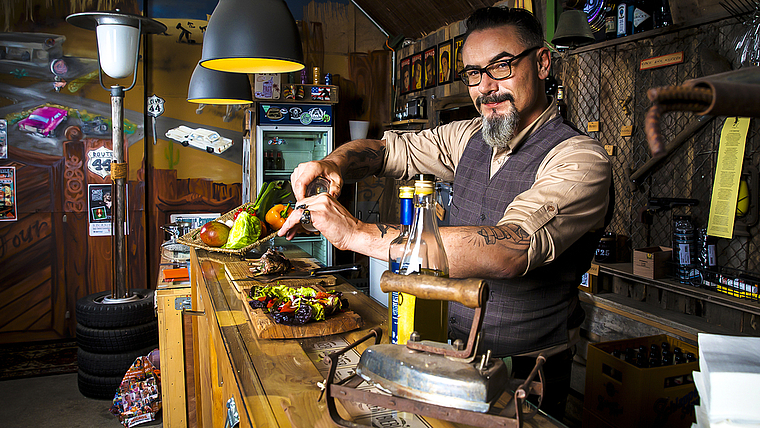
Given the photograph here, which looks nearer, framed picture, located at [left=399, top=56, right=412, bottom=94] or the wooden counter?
the wooden counter

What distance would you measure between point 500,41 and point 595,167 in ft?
1.51

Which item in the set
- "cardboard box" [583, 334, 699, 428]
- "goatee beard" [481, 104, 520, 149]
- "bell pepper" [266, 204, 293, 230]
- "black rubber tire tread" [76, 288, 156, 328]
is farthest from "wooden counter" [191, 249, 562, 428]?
"black rubber tire tread" [76, 288, 156, 328]

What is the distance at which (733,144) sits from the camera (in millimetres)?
2631

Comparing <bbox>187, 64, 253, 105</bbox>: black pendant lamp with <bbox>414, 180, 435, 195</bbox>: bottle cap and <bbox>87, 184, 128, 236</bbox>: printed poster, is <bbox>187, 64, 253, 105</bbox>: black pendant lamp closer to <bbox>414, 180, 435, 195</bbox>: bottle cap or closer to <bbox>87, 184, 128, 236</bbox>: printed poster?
<bbox>87, 184, 128, 236</bbox>: printed poster

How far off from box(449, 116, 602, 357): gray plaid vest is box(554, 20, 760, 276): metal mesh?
1580mm

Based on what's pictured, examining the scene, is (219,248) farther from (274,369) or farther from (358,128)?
(358,128)

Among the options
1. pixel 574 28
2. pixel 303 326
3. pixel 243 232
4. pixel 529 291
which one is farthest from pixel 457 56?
pixel 303 326

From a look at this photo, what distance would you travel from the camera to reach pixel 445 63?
16.2 ft

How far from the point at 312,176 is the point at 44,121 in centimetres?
473

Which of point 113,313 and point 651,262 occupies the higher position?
point 651,262

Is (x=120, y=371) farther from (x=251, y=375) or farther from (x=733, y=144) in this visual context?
(x=733, y=144)

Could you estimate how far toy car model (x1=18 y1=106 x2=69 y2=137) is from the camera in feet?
16.7

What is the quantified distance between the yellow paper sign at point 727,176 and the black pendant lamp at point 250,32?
7.13 ft

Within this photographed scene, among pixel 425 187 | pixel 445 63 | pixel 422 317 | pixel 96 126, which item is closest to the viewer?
pixel 425 187
